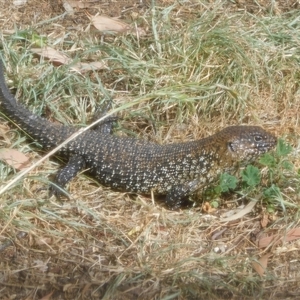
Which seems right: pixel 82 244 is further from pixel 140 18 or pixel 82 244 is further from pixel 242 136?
pixel 140 18

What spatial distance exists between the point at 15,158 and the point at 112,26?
203 cm

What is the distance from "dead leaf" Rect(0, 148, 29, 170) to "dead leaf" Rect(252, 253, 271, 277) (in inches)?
91.9

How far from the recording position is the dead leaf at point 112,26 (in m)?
8.14

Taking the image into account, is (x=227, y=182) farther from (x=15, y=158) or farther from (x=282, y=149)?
(x=15, y=158)

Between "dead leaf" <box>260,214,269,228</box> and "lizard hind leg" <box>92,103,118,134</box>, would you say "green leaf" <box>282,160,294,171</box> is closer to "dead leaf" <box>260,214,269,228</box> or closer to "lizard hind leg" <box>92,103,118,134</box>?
"dead leaf" <box>260,214,269,228</box>

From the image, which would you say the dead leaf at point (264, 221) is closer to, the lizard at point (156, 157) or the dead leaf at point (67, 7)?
the lizard at point (156, 157)

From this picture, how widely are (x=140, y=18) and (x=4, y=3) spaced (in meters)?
1.59

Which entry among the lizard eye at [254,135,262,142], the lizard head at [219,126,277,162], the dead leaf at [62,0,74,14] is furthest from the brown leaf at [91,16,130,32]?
the lizard eye at [254,135,262,142]

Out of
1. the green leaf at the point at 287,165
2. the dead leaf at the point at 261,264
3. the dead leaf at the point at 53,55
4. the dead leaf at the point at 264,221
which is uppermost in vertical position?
the dead leaf at the point at 53,55

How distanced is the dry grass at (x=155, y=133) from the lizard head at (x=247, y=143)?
0.22m

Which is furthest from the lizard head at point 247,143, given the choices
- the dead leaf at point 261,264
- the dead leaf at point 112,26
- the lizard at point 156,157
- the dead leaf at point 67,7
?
the dead leaf at point 67,7

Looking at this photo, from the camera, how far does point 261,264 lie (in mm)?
6223

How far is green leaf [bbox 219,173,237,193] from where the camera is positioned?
21.8ft

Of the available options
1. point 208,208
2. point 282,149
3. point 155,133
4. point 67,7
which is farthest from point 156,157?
point 67,7
